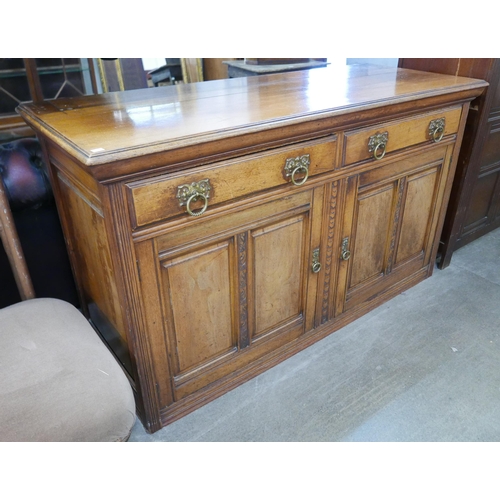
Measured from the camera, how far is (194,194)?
108 centimetres

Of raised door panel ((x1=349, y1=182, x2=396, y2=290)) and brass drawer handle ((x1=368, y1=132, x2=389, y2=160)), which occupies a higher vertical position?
brass drawer handle ((x1=368, y1=132, x2=389, y2=160))

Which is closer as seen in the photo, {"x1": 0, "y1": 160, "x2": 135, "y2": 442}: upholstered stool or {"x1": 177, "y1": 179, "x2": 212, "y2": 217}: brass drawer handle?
{"x1": 0, "y1": 160, "x2": 135, "y2": 442}: upholstered stool

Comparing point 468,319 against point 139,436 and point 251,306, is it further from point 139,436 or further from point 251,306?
point 139,436

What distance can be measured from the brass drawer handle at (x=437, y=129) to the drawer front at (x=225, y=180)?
48cm

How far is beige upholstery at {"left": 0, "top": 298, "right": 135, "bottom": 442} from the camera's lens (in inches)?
34.9

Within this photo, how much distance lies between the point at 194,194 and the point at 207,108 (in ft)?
1.02

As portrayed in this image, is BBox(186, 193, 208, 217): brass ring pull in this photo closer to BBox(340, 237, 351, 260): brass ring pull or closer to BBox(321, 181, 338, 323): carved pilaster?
BBox(321, 181, 338, 323): carved pilaster

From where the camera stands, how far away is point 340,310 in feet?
5.70

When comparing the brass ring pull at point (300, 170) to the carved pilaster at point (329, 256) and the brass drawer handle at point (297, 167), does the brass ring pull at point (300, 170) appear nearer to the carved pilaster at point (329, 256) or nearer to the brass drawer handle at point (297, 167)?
the brass drawer handle at point (297, 167)

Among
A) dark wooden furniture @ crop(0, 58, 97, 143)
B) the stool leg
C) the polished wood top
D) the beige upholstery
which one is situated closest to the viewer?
the beige upholstery

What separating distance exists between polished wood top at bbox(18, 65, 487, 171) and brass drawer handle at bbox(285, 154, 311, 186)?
116 mm

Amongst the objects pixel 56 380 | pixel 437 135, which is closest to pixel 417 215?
pixel 437 135

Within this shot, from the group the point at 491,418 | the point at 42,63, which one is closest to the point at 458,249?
the point at 491,418

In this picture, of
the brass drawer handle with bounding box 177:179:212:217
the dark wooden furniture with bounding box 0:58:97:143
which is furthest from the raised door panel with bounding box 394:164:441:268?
the dark wooden furniture with bounding box 0:58:97:143
